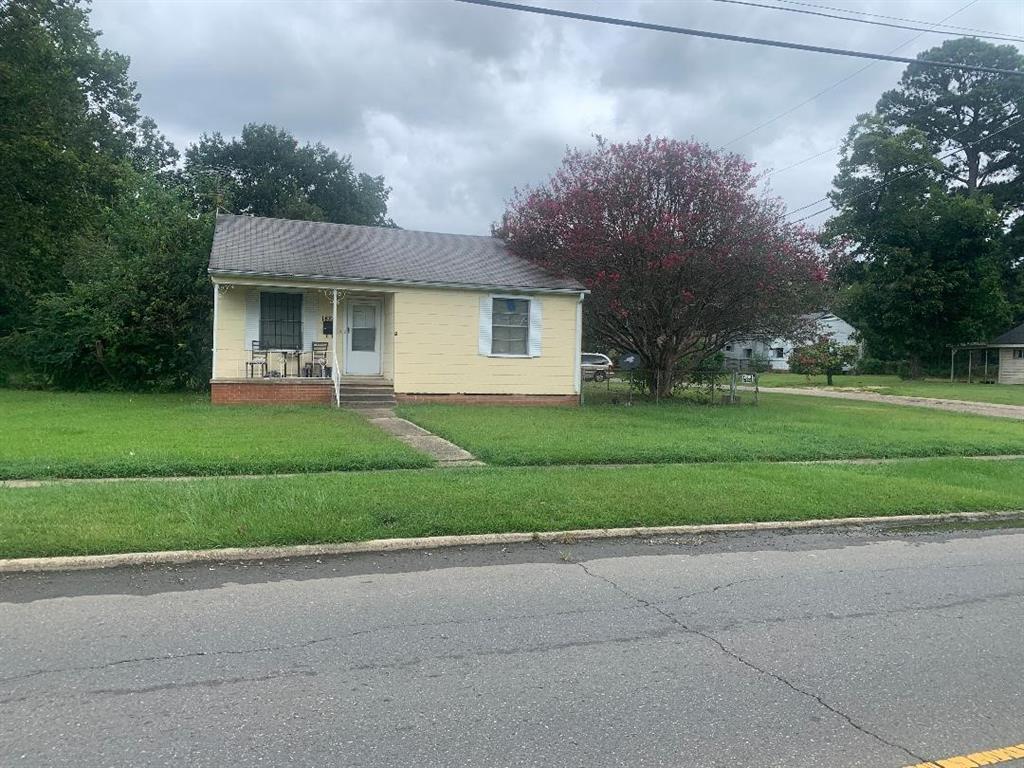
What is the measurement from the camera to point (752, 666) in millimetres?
3977

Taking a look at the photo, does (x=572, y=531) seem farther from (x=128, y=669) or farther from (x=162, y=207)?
(x=162, y=207)

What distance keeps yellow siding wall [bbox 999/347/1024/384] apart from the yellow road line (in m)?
45.3

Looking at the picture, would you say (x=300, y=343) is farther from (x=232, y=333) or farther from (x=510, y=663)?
(x=510, y=663)

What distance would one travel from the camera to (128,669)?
149 inches

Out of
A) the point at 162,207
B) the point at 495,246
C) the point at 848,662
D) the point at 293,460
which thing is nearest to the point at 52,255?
the point at 162,207

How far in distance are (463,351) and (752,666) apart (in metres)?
14.7

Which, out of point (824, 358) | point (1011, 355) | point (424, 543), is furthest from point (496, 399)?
point (1011, 355)

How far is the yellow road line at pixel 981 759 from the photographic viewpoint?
3020 millimetres

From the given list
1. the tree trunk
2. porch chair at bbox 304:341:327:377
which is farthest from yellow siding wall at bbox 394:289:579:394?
the tree trunk

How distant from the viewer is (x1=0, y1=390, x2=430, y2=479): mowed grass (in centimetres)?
877

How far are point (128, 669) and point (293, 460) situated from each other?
558 cm

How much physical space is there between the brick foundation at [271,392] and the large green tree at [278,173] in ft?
108

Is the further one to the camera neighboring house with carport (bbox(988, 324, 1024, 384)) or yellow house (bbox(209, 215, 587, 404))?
neighboring house with carport (bbox(988, 324, 1024, 384))

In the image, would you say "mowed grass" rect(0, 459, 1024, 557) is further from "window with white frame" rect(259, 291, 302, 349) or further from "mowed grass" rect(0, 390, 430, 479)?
"window with white frame" rect(259, 291, 302, 349)
